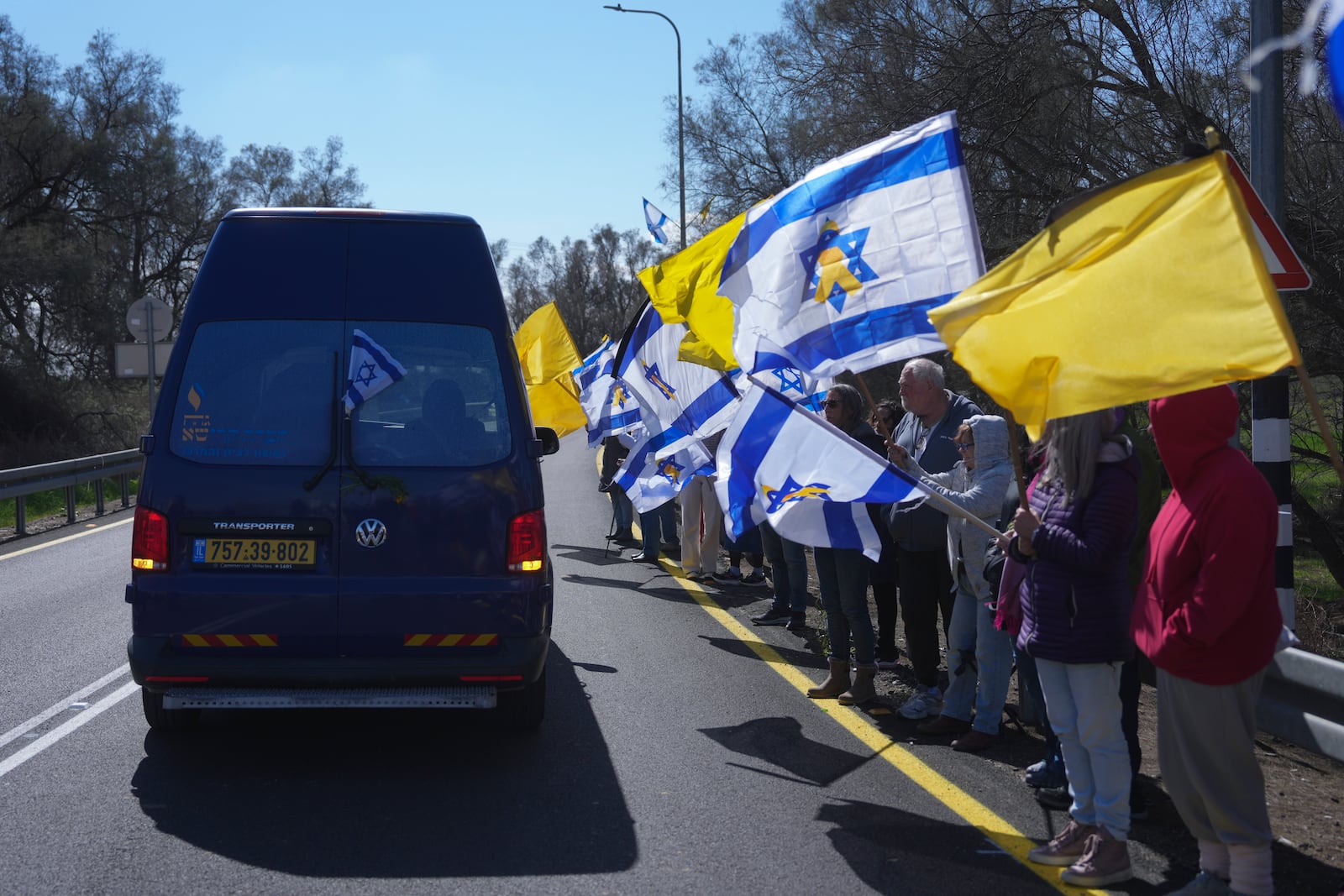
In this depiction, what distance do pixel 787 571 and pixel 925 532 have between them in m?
2.77

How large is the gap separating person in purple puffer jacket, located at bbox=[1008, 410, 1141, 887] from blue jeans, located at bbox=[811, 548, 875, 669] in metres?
2.29

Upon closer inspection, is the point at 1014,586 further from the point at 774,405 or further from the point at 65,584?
the point at 65,584

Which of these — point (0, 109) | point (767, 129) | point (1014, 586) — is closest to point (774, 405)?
point (1014, 586)

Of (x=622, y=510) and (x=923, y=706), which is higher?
(x=622, y=510)

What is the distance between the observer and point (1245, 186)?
439cm

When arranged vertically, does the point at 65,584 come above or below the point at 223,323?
below

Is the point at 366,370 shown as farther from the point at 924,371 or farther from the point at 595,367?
the point at 595,367

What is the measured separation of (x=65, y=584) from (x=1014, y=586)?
30.0 feet

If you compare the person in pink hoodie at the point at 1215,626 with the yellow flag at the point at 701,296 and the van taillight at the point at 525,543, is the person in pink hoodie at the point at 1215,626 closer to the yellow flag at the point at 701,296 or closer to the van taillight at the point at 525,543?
the van taillight at the point at 525,543

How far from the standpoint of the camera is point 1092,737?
4.64 meters

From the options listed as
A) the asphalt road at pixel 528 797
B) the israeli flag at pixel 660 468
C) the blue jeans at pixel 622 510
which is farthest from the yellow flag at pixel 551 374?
the asphalt road at pixel 528 797

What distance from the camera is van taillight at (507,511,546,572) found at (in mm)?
5750

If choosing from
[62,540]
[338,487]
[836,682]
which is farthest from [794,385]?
[62,540]

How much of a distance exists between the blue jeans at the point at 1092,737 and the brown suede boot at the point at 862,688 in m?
2.29
